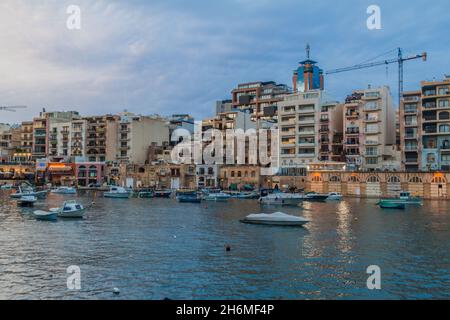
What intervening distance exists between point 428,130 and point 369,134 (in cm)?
1463

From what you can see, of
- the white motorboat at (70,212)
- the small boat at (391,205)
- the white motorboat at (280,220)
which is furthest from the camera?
the small boat at (391,205)

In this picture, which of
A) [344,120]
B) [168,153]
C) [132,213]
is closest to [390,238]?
[132,213]

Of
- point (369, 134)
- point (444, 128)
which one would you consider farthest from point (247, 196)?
point (444, 128)

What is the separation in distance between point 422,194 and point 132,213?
68571 millimetres

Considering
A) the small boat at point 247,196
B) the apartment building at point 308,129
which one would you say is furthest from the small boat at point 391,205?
the apartment building at point 308,129

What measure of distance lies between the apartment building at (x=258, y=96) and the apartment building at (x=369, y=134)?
4470 centimetres

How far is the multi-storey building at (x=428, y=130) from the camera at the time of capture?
113 meters

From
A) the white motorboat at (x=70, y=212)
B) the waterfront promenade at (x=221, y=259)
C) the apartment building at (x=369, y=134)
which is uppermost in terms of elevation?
the apartment building at (x=369, y=134)

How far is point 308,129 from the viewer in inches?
5246

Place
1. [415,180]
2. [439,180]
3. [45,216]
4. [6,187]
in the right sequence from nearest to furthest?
[45,216]
[439,180]
[415,180]
[6,187]

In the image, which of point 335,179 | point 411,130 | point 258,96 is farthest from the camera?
point 258,96

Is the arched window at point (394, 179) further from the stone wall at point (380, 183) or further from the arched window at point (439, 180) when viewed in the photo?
the arched window at point (439, 180)

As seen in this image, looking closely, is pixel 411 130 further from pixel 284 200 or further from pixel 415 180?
pixel 284 200

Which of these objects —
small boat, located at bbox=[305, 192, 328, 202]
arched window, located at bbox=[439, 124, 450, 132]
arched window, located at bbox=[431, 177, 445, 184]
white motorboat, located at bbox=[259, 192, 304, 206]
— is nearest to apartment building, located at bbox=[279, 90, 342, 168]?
arched window, located at bbox=[439, 124, 450, 132]
